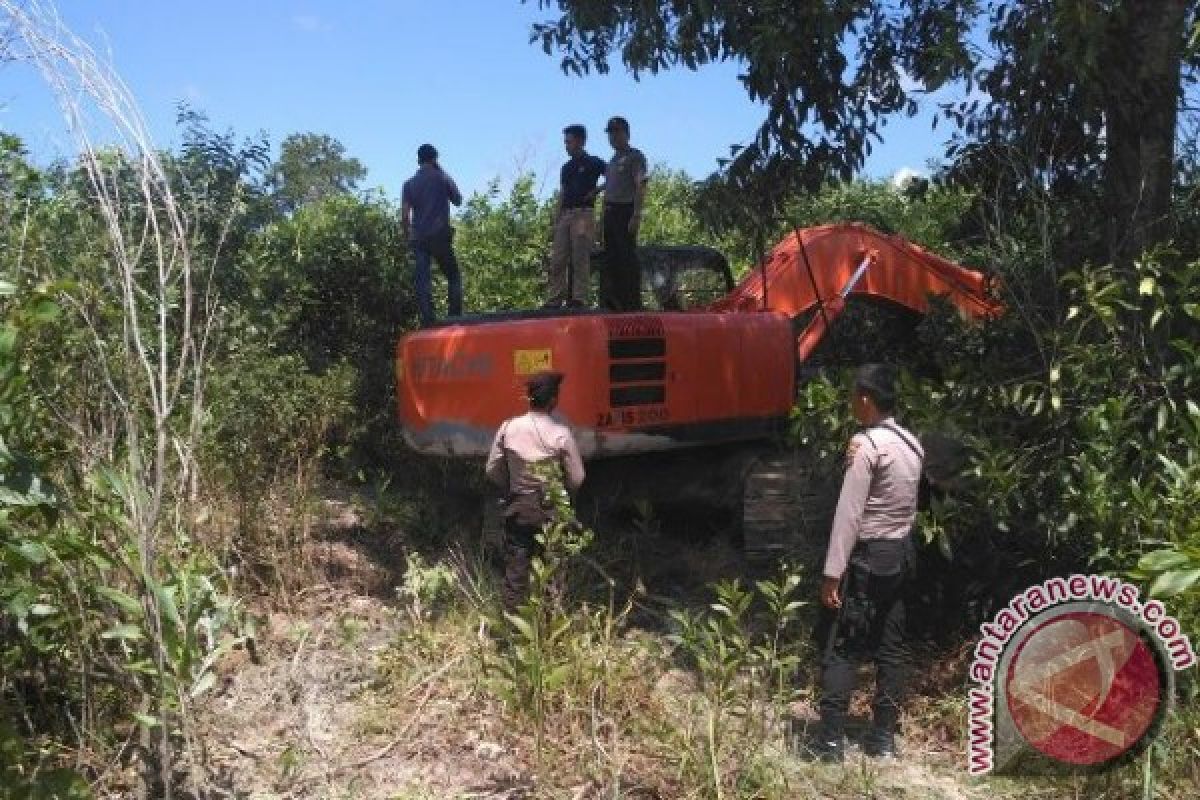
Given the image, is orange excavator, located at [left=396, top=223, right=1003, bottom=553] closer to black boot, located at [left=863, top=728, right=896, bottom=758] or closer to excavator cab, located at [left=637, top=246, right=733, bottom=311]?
excavator cab, located at [left=637, top=246, right=733, bottom=311]

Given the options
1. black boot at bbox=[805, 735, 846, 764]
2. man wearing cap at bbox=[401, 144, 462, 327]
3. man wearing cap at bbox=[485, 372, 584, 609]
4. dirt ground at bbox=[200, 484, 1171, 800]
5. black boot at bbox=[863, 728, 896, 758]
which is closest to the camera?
dirt ground at bbox=[200, 484, 1171, 800]

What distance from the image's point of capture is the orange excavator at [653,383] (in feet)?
19.2

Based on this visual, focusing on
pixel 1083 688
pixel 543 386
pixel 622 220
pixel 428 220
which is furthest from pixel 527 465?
pixel 428 220

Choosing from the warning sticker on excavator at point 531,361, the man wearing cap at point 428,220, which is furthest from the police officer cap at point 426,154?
the warning sticker on excavator at point 531,361

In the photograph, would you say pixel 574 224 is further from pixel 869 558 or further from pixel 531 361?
pixel 869 558

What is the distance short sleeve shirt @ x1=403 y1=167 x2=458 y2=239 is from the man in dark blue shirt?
3.90 ft

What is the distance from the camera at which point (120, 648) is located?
4.02 meters

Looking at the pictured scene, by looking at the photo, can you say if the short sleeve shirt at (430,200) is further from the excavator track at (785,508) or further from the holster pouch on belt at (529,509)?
the holster pouch on belt at (529,509)

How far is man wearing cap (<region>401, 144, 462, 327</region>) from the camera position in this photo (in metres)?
8.48

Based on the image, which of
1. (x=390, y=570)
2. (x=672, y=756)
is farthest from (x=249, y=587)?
(x=672, y=756)

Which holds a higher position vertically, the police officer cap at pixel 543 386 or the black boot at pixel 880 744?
the police officer cap at pixel 543 386

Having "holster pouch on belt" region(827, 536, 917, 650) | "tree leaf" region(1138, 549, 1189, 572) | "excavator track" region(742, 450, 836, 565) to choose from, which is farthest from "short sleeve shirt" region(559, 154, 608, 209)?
"tree leaf" region(1138, 549, 1189, 572)

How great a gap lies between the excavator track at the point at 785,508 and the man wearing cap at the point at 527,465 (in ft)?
4.57

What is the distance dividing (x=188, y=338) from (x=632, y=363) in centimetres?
281
